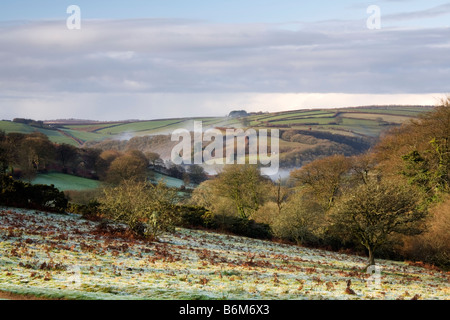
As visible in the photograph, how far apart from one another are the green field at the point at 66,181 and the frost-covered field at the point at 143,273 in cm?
5481

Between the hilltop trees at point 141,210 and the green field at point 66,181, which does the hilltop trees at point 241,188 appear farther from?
the hilltop trees at point 141,210

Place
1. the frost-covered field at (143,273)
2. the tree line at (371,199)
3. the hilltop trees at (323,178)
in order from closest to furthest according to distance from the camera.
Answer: the frost-covered field at (143,273), the tree line at (371,199), the hilltop trees at (323,178)

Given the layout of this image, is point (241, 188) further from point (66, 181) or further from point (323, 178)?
point (66, 181)

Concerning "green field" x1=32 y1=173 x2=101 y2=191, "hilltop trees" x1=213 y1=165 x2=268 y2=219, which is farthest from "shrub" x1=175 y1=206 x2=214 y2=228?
"green field" x1=32 y1=173 x2=101 y2=191

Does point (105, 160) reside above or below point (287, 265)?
above

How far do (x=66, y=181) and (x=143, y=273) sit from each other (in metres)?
75.1

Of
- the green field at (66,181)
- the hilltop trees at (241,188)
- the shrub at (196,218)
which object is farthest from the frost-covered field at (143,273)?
the green field at (66,181)

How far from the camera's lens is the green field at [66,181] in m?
85.1

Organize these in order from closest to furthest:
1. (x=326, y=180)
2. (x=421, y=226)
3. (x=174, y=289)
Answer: (x=174, y=289) → (x=421, y=226) → (x=326, y=180)

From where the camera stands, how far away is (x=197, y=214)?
52.8 m
